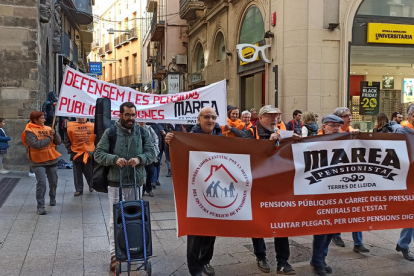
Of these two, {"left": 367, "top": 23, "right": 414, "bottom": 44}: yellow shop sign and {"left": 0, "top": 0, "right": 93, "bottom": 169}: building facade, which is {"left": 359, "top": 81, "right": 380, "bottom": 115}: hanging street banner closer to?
{"left": 367, "top": 23, "right": 414, "bottom": 44}: yellow shop sign

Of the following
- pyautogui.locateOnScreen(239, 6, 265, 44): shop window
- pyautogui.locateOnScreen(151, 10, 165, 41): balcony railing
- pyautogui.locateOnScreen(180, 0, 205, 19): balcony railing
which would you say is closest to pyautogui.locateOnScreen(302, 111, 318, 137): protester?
pyautogui.locateOnScreen(239, 6, 265, 44): shop window

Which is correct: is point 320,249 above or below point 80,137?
below

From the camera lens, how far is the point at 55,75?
19.5 m

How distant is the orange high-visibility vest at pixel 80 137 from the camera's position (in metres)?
8.83

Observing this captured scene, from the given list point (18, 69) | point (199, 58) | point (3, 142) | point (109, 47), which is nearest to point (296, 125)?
point (3, 142)

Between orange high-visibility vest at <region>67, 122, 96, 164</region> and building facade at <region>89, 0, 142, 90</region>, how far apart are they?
122 ft

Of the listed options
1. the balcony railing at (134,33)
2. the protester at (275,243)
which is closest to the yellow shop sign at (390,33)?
the protester at (275,243)

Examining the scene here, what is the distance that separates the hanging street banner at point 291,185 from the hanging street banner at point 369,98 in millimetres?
10224

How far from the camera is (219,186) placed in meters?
4.45

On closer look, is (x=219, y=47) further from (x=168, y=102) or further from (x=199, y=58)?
(x=168, y=102)

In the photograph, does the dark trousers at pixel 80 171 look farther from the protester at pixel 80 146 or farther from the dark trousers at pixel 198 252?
the dark trousers at pixel 198 252

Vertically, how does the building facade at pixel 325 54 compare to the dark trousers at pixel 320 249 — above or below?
above

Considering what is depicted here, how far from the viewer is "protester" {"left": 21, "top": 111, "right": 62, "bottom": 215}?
729cm

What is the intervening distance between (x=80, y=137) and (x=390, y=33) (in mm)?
10776
